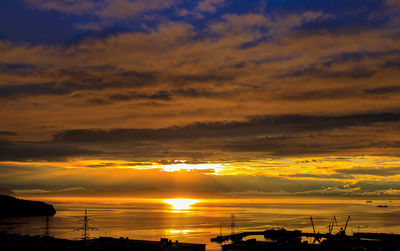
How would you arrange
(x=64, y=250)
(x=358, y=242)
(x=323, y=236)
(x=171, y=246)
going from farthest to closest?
(x=323, y=236) → (x=358, y=242) → (x=171, y=246) → (x=64, y=250)

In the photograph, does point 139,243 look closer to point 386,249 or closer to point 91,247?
point 91,247

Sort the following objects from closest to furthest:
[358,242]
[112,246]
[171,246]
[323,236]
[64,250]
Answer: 1. [64,250]
2. [112,246]
3. [171,246]
4. [358,242]
5. [323,236]

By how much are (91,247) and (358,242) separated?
8018 cm

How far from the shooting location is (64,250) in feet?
273

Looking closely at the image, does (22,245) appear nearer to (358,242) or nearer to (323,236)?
(358,242)

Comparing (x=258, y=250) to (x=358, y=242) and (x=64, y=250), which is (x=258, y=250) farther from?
(x=64, y=250)

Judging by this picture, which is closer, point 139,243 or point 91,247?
point 91,247

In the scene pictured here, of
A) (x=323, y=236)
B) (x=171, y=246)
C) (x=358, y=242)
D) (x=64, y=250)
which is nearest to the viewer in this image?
(x=64, y=250)

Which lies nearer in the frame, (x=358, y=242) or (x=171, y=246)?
(x=171, y=246)

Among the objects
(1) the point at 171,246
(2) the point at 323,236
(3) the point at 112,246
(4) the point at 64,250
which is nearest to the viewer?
(4) the point at 64,250

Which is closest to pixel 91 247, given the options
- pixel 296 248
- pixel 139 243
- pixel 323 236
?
pixel 139 243

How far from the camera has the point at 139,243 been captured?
100 metres

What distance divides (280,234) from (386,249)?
185 feet

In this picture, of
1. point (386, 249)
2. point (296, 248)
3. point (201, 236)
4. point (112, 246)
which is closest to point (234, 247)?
point (296, 248)
